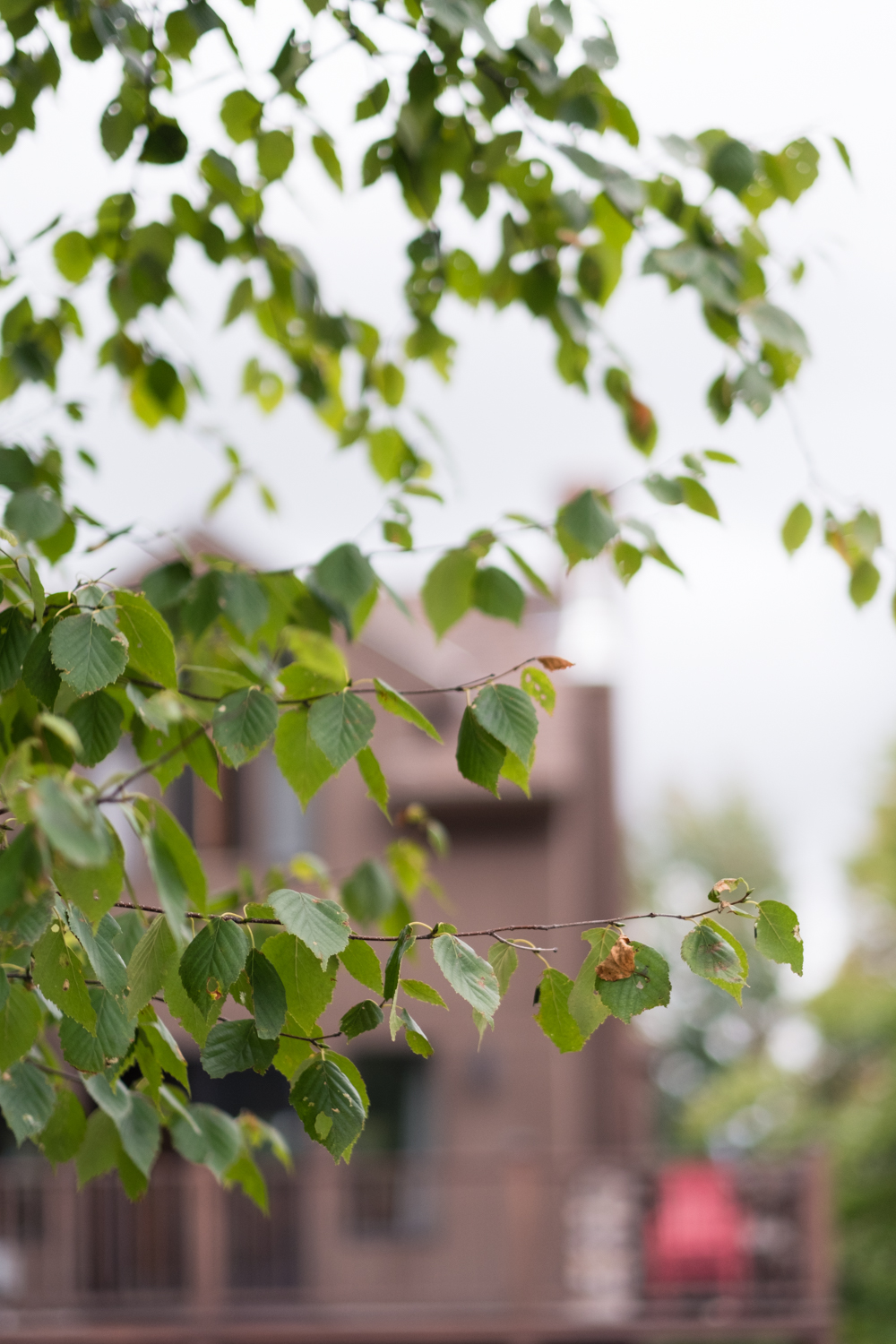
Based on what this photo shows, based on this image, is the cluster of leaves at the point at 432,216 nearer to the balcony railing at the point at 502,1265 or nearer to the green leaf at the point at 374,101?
the green leaf at the point at 374,101

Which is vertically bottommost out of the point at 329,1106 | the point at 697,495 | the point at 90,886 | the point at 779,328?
the point at 329,1106

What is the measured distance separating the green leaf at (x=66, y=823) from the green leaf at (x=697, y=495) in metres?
1.17

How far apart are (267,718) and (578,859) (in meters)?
9.34

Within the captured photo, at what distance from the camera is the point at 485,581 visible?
6.55 feet

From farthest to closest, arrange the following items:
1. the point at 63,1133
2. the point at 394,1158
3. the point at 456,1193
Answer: the point at 456,1193 → the point at 394,1158 → the point at 63,1133

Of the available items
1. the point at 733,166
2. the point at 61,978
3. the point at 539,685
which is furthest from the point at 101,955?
the point at 733,166

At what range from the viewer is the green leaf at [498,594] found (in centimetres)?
198

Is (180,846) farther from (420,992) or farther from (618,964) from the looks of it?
(618,964)

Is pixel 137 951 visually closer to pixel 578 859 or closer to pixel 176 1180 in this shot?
pixel 176 1180

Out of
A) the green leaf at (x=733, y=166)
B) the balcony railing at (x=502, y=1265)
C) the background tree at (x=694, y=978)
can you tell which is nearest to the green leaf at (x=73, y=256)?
the green leaf at (x=733, y=166)

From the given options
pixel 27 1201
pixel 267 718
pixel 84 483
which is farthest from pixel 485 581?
pixel 27 1201

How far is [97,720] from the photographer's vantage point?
141 centimetres

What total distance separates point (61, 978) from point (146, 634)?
1.20 ft

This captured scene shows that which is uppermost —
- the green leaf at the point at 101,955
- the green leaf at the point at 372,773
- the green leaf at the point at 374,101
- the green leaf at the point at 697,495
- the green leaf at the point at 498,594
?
the green leaf at the point at 374,101
